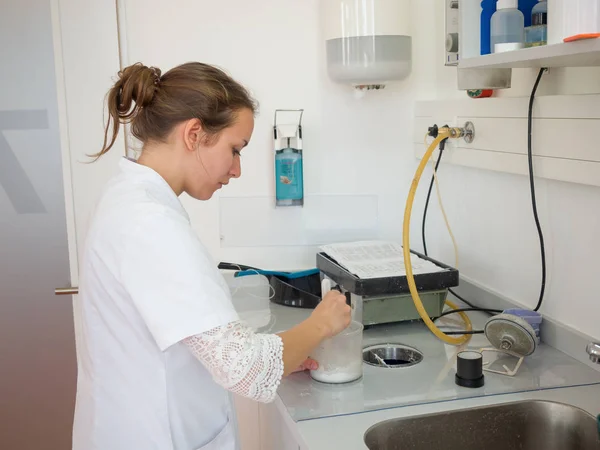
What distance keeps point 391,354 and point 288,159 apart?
2.31ft

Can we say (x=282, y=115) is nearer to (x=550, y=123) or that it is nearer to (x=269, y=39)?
(x=269, y=39)

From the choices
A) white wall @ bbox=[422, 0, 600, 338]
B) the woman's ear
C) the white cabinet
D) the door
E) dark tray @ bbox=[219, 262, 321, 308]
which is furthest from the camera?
the door

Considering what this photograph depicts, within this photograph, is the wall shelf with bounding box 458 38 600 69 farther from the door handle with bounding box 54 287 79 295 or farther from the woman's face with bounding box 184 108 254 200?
the door handle with bounding box 54 287 79 295

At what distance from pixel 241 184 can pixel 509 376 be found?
3.32ft

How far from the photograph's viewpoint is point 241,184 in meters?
2.06

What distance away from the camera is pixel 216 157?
1.19 m

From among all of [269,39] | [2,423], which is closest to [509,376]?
[269,39]

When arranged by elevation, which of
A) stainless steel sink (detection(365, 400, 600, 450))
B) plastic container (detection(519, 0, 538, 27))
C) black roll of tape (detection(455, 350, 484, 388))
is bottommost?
stainless steel sink (detection(365, 400, 600, 450))

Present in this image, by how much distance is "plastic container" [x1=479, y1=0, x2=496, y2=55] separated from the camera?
135 centimetres

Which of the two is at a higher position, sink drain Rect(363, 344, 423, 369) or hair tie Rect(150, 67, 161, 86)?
hair tie Rect(150, 67, 161, 86)

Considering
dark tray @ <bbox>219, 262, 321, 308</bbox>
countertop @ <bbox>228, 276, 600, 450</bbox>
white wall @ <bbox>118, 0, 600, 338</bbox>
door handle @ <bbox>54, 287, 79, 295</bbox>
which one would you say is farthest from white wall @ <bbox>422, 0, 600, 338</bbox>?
door handle @ <bbox>54, 287, 79, 295</bbox>

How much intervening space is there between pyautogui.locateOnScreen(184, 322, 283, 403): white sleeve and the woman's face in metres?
0.29

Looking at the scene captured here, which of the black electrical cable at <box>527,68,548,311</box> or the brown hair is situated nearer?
the brown hair

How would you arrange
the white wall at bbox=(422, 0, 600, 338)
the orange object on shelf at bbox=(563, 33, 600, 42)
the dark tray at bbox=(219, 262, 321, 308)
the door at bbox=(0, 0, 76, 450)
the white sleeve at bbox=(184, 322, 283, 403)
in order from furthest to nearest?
the door at bbox=(0, 0, 76, 450)
the dark tray at bbox=(219, 262, 321, 308)
the white wall at bbox=(422, 0, 600, 338)
the white sleeve at bbox=(184, 322, 283, 403)
the orange object on shelf at bbox=(563, 33, 600, 42)
